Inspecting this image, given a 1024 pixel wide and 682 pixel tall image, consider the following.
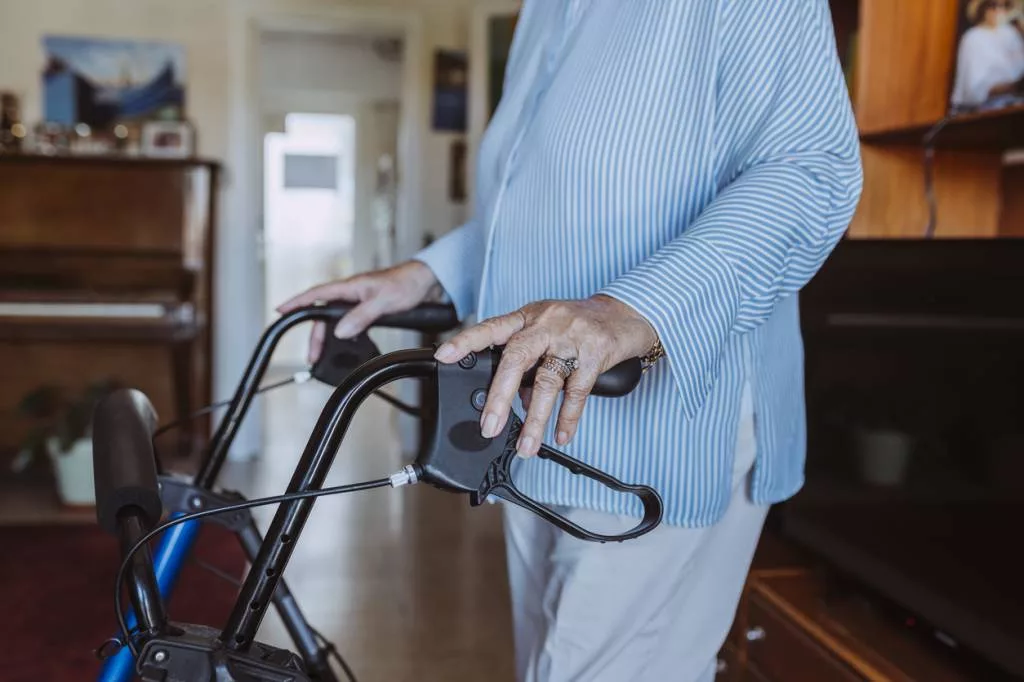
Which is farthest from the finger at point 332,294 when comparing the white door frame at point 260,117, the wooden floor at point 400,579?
the white door frame at point 260,117

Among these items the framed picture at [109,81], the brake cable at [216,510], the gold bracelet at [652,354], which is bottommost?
the brake cable at [216,510]

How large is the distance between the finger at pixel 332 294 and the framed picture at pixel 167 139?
4.15 meters

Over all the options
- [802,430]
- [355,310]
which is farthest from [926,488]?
[355,310]

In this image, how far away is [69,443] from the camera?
13.1 feet

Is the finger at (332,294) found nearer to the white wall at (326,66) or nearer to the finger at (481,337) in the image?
the finger at (481,337)

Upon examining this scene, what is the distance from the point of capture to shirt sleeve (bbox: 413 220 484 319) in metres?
1.24

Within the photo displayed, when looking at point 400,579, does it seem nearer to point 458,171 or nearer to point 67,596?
point 67,596

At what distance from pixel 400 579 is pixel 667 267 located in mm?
2786

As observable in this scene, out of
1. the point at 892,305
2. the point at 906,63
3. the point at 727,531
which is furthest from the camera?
the point at 906,63

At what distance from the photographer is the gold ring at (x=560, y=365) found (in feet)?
2.18

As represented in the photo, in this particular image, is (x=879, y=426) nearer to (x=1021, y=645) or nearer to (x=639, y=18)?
(x=1021, y=645)

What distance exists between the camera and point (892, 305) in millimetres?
1724

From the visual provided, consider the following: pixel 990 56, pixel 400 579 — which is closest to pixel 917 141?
pixel 990 56

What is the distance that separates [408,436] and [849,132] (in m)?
4.58
